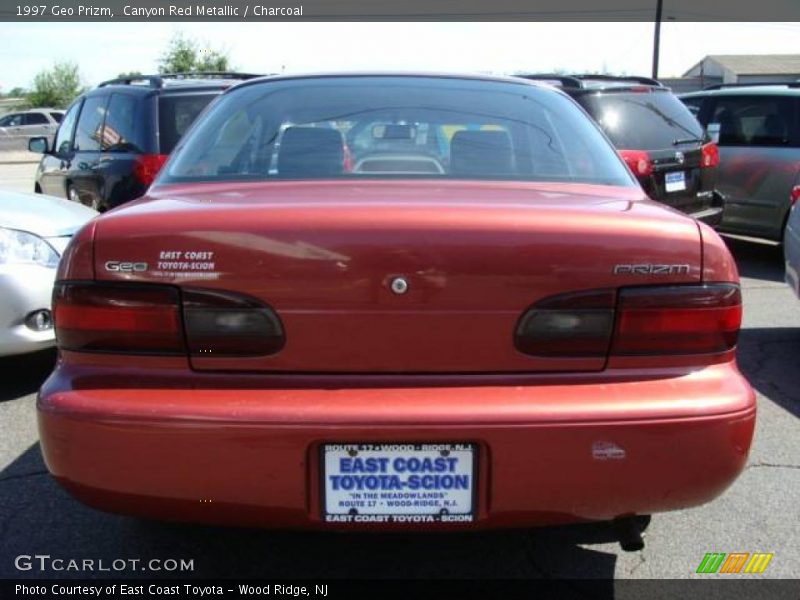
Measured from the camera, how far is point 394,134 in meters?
3.12

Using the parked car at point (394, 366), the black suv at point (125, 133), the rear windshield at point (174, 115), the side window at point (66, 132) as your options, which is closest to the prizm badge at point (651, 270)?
the parked car at point (394, 366)

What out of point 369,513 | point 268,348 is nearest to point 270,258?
point 268,348

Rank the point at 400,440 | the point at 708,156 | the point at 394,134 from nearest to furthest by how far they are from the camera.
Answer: the point at 400,440 → the point at 394,134 → the point at 708,156

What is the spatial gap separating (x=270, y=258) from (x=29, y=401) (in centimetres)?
276

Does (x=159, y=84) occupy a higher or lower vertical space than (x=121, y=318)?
higher

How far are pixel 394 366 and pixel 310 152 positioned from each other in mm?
1013

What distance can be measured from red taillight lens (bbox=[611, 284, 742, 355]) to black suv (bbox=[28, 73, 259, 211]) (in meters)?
4.70

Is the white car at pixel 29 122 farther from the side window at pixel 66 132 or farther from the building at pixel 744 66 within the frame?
the building at pixel 744 66

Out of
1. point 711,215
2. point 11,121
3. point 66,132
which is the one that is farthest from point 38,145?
point 11,121

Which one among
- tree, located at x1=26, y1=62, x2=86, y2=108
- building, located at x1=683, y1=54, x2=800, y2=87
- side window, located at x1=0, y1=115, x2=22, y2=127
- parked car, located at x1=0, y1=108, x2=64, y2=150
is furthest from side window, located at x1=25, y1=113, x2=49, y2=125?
building, located at x1=683, y1=54, x2=800, y2=87

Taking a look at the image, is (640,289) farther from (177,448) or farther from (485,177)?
(177,448)

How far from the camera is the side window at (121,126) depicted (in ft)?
21.1

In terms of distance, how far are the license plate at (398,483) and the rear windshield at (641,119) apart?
550 centimetres

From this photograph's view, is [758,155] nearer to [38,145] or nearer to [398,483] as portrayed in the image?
[38,145]
